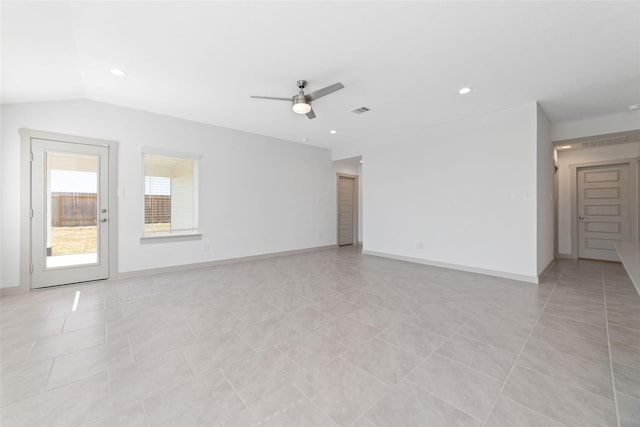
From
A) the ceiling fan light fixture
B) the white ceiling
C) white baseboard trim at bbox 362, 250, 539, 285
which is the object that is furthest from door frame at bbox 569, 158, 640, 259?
the ceiling fan light fixture

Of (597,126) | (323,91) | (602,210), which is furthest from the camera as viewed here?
(602,210)

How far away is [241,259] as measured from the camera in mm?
5203

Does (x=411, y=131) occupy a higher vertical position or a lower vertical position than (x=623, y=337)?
higher

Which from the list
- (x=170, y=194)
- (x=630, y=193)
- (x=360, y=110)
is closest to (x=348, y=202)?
(x=360, y=110)

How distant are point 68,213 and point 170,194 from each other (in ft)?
4.35

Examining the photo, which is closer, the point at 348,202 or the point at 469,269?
the point at 469,269

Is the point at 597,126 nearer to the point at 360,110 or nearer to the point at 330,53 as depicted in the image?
the point at 360,110

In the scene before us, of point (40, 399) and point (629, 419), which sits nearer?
point (629, 419)

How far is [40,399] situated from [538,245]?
213 inches

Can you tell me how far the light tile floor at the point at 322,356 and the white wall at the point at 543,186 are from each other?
735 millimetres

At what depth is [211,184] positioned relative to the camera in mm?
4828

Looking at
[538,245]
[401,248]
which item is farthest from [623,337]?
[401,248]

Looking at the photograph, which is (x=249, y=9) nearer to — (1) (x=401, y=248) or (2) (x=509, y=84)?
(2) (x=509, y=84)

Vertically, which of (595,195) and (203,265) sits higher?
(595,195)
